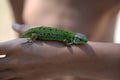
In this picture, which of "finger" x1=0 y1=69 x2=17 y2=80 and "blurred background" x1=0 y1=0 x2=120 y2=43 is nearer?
"finger" x1=0 y1=69 x2=17 y2=80

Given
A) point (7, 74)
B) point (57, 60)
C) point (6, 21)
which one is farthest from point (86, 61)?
point (6, 21)

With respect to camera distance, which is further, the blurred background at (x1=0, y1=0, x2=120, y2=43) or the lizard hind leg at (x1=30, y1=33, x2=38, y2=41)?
the blurred background at (x1=0, y1=0, x2=120, y2=43)

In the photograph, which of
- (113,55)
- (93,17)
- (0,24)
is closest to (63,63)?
(113,55)

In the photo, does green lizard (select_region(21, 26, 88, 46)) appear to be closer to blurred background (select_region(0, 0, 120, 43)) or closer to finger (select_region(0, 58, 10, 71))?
finger (select_region(0, 58, 10, 71))

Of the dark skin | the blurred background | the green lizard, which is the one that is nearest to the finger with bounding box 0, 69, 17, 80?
the dark skin

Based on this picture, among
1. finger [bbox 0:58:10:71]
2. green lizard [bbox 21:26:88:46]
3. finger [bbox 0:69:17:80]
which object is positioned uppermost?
green lizard [bbox 21:26:88:46]

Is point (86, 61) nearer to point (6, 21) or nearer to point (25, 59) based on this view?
point (25, 59)

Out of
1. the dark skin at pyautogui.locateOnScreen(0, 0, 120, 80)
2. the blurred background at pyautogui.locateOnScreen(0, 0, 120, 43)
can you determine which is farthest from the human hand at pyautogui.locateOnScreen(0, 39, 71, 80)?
the blurred background at pyautogui.locateOnScreen(0, 0, 120, 43)

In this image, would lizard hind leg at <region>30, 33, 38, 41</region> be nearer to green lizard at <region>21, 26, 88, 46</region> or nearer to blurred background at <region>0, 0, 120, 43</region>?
green lizard at <region>21, 26, 88, 46</region>

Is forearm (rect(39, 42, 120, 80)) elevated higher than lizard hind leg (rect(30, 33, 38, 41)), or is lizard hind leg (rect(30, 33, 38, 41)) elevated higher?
lizard hind leg (rect(30, 33, 38, 41))

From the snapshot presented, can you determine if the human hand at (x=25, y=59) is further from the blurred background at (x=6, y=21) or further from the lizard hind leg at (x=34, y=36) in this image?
the blurred background at (x=6, y=21)
